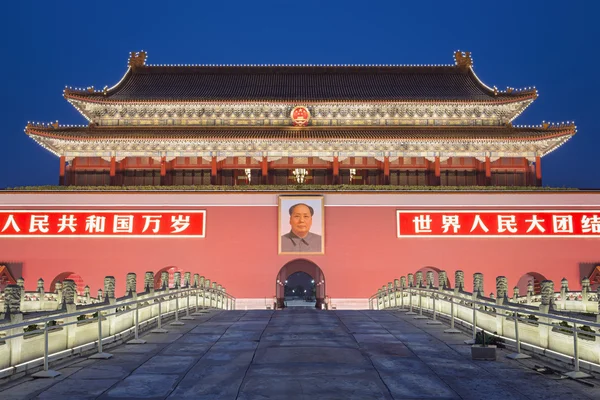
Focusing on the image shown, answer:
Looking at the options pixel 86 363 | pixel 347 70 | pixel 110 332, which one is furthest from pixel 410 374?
A: pixel 347 70

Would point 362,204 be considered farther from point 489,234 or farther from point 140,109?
point 140,109

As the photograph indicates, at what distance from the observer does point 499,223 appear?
2714 cm

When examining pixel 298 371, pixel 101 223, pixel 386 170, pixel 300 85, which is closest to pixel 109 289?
pixel 298 371

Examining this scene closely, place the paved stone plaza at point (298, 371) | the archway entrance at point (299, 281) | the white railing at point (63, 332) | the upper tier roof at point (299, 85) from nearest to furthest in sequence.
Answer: the paved stone plaza at point (298, 371), the white railing at point (63, 332), the archway entrance at point (299, 281), the upper tier roof at point (299, 85)

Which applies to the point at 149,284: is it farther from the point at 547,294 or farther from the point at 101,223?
the point at 101,223

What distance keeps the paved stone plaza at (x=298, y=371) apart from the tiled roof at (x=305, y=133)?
695 inches

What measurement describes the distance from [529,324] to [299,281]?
137 ft

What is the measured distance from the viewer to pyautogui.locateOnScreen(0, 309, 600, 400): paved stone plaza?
24.1ft

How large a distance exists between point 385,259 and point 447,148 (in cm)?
729

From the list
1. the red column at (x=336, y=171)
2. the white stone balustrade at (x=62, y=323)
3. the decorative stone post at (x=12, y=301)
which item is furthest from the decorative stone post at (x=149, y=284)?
the red column at (x=336, y=171)

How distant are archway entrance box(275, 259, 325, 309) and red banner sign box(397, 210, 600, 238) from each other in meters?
4.96

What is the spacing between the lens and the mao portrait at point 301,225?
26.8m

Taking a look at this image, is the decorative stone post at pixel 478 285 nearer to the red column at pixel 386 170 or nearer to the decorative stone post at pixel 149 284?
the decorative stone post at pixel 149 284

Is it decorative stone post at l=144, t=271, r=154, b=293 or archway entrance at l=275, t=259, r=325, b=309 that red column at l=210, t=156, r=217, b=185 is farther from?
decorative stone post at l=144, t=271, r=154, b=293
